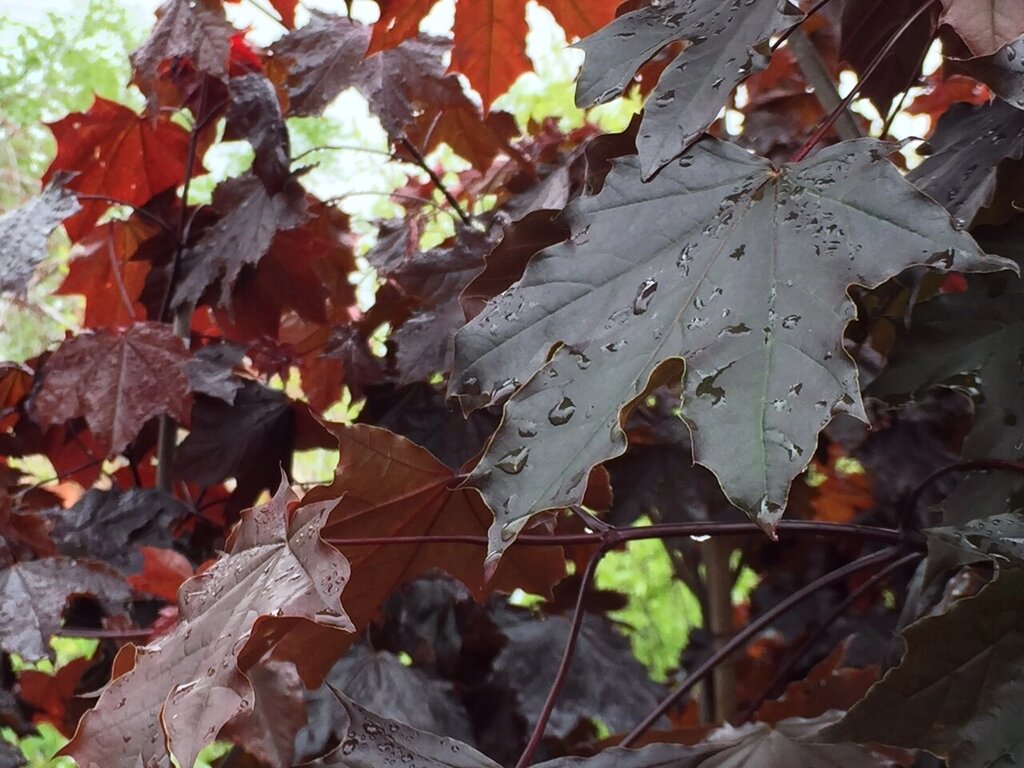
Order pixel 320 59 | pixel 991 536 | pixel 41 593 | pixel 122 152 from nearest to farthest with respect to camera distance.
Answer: pixel 991 536
pixel 41 593
pixel 320 59
pixel 122 152

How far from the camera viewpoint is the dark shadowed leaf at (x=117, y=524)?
2.46 ft

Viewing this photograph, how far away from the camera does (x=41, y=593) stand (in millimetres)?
605

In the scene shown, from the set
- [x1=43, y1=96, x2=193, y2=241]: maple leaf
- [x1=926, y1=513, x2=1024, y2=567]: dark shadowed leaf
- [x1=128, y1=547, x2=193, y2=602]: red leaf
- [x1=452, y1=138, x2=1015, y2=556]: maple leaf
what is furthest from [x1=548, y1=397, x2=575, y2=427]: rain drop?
[x1=43, y1=96, x2=193, y2=241]: maple leaf

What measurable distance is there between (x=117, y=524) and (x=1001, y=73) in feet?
2.34

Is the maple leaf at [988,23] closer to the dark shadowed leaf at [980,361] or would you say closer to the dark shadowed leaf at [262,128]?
the dark shadowed leaf at [980,361]

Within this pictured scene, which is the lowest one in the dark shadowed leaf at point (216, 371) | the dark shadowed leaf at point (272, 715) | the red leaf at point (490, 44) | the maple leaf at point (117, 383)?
the dark shadowed leaf at point (272, 715)

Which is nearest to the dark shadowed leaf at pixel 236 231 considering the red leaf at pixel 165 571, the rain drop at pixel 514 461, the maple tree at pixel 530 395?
the maple tree at pixel 530 395

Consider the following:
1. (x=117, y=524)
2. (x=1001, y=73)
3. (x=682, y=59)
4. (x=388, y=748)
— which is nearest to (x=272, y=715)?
(x=388, y=748)

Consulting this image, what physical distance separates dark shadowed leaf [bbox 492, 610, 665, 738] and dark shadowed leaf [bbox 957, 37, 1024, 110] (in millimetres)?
535

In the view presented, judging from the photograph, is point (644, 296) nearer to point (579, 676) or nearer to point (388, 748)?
point (388, 748)

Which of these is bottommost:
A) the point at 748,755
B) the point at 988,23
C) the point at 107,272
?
the point at 748,755

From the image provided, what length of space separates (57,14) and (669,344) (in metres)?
2.58

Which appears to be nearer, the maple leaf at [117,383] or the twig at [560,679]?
the twig at [560,679]

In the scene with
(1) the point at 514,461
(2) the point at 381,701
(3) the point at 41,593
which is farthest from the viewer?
(2) the point at 381,701
